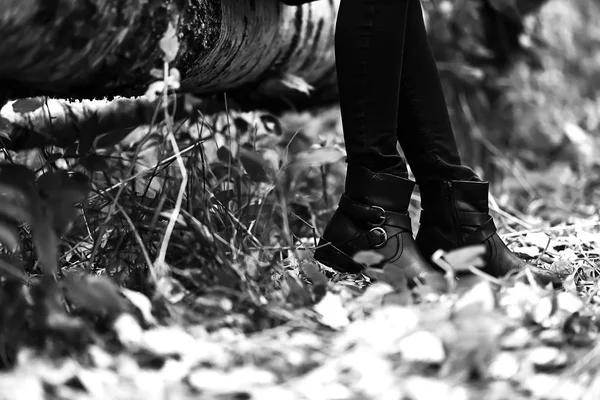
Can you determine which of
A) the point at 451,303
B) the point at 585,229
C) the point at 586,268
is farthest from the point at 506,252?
the point at 585,229

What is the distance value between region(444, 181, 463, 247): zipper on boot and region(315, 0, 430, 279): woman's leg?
94 mm

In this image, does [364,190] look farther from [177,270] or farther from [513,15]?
[513,15]

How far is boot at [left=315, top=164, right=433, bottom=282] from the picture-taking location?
136 cm

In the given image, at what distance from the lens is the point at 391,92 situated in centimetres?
133

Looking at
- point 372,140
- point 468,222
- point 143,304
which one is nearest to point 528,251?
point 468,222

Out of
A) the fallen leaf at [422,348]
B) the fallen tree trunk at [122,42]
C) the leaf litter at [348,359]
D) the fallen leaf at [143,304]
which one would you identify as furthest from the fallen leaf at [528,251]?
the fallen leaf at [143,304]

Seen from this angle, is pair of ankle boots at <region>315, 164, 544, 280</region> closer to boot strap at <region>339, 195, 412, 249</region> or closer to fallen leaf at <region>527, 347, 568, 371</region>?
boot strap at <region>339, 195, 412, 249</region>

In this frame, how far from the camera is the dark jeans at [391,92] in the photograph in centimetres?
131

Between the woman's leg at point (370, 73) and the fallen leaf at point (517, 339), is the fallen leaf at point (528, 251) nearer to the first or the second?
the woman's leg at point (370, 73)

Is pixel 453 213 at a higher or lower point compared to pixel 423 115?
lower

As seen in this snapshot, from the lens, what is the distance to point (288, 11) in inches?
67.6

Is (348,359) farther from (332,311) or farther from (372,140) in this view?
(372,140)

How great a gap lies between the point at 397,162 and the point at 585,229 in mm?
804

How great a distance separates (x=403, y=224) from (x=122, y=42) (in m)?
0.58
